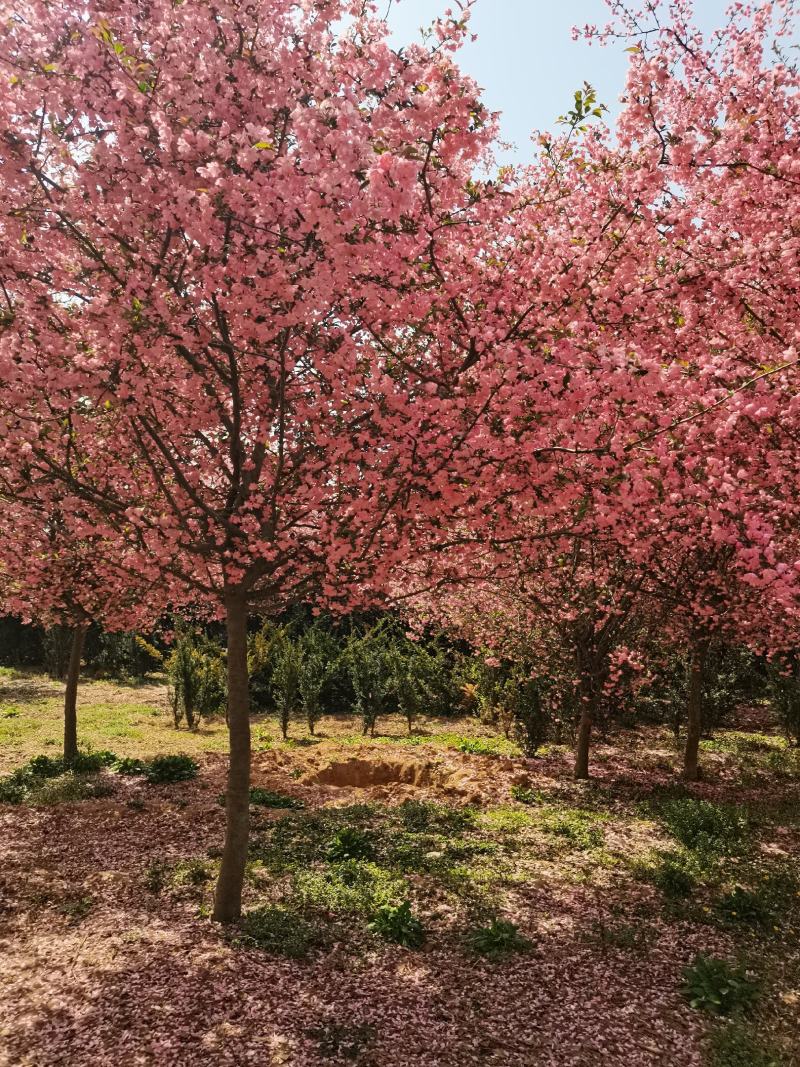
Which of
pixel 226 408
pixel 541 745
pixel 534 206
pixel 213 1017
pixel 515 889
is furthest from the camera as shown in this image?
pixel 541 745

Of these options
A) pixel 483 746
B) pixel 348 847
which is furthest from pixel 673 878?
pixel 483 746

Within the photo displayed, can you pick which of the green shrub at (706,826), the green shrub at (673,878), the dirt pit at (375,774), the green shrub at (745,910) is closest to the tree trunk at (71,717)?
the dirt pit at (375,774)

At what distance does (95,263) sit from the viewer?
5.88m

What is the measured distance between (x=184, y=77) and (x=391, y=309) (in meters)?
2.28

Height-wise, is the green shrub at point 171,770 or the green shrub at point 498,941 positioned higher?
the green shrub at point 171,770

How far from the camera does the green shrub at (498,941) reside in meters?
6.23

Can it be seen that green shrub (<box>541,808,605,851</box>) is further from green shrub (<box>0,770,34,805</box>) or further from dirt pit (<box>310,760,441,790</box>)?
green shrub (<box>0,770,34,805</box>)

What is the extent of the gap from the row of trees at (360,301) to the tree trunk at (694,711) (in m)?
5.44

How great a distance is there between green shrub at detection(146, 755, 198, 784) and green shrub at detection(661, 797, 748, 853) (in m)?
7.82

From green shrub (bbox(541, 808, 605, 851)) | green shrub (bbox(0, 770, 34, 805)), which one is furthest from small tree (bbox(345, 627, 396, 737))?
green shrub (bbox(0, 770, 34, 805))

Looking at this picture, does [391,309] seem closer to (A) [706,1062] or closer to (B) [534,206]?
(B) [534,206]

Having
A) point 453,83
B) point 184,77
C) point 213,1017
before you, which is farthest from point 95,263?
point 213,1017

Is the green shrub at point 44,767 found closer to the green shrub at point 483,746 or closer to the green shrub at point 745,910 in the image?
the green shrub at point 483,746

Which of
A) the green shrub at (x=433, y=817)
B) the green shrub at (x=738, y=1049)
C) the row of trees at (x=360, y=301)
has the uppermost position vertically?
the row of trees at (x=360, y=301)
